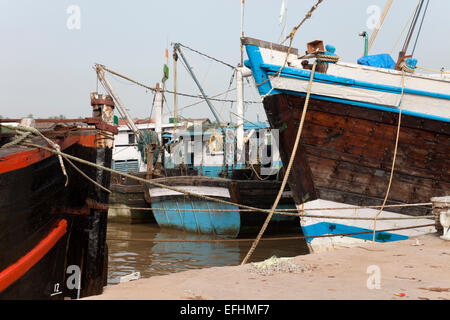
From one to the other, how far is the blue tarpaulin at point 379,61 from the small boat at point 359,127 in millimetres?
398

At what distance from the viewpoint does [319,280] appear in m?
3.92

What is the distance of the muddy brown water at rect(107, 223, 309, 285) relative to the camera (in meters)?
9.04

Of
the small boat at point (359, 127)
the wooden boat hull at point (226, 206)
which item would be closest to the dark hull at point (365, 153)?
the small boat at point (359, 127)

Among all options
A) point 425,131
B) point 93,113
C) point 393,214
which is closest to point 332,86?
point 425,131

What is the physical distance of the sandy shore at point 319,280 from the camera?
332cm

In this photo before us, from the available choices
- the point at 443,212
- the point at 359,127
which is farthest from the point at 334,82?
the point at 443,212

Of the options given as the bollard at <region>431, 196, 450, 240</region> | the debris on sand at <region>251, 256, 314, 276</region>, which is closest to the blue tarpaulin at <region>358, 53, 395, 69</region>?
the bollard at <region>431, 196, 450, 240</region>

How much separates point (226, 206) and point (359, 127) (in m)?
5.54

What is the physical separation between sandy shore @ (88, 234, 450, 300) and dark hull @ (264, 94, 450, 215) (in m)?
2.30

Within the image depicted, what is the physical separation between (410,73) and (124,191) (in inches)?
483

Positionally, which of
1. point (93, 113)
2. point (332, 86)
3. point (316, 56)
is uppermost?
point (316, 56)

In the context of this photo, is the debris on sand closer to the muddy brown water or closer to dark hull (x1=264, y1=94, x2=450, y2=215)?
dark hull (x1=264, y1=94, x2=450, y2=215)

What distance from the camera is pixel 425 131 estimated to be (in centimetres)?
728
